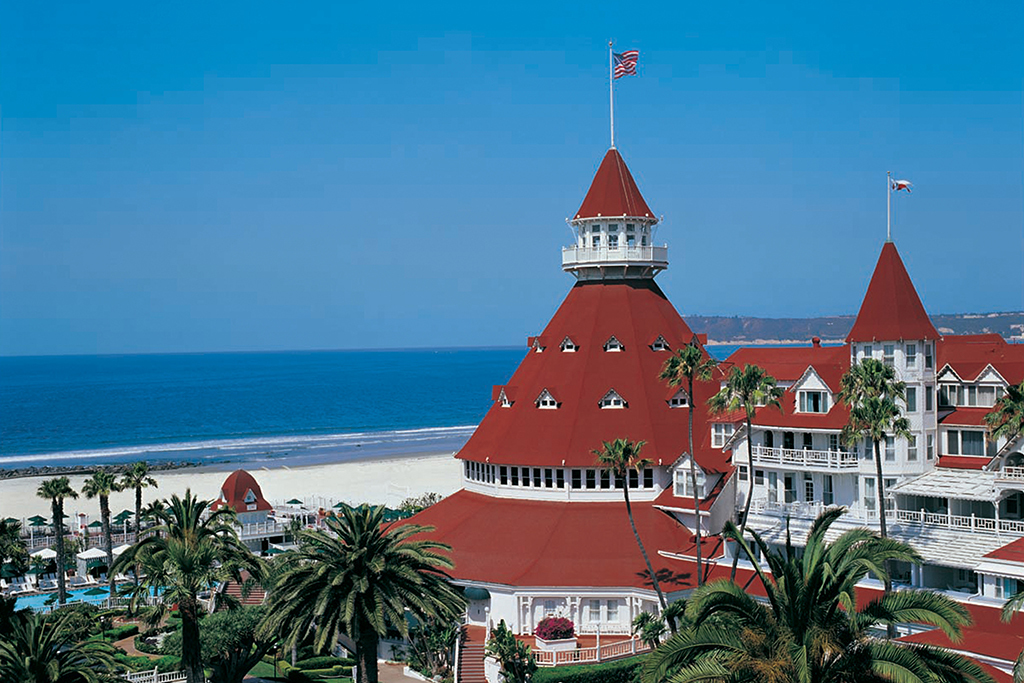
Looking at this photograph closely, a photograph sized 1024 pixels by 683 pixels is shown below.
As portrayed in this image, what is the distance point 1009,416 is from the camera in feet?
125

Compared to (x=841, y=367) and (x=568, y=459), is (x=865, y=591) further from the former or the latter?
(x=568, y=459)

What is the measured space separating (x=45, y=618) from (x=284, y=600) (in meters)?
7.08

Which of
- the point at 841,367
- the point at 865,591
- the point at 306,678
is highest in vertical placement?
the point at 841,367

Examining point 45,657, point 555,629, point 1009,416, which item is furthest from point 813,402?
point 45,657

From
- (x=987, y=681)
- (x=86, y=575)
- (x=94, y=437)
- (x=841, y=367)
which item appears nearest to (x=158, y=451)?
(x=94, y=437)

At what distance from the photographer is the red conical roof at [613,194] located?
56.8 m

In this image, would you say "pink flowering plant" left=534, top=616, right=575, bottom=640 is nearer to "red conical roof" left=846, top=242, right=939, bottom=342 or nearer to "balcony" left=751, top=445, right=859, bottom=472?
"balcony" left=751, top=445, right=859, bottom=472

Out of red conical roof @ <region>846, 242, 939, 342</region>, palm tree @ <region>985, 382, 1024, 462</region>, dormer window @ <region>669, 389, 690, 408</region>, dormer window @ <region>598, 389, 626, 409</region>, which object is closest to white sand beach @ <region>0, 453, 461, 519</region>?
dormer window @ <region>598, 389, 626, 409</region>

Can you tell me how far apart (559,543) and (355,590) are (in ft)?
51.4

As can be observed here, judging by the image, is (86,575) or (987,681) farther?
(86,575)

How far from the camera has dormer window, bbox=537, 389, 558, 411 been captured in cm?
5266

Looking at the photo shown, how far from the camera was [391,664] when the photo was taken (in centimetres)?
4403

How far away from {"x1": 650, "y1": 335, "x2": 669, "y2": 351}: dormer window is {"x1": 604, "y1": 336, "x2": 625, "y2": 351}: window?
5.75ft

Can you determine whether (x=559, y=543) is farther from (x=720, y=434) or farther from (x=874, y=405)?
(x=874, y=405)
